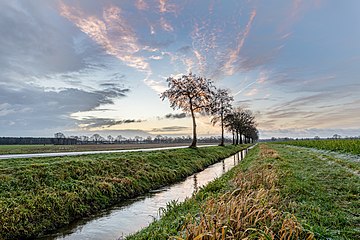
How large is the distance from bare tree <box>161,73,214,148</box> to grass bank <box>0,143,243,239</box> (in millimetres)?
25065

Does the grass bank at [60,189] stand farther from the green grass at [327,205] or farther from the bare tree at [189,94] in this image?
the bare tree at [189,94]

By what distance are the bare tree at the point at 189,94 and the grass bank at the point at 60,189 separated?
25.1m

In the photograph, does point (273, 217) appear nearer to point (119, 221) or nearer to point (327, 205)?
point (327, 205)

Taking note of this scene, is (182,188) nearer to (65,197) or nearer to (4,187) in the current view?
(65,197)

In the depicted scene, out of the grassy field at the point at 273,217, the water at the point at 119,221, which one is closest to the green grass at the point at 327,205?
the grassy field at the point at 273,217

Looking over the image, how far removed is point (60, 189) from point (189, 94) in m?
33.4

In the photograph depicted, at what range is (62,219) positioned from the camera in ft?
35.7

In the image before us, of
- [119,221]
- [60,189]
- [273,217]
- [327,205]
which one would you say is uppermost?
[273,217]

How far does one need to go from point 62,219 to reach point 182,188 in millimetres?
8543

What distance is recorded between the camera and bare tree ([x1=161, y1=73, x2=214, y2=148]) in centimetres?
4428

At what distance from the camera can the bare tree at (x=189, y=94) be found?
44281 mm

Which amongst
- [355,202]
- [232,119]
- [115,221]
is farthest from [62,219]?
[232,119]

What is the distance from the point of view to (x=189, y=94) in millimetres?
44375

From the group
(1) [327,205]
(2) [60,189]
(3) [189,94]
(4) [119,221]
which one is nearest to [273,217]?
(1) [327,205]
